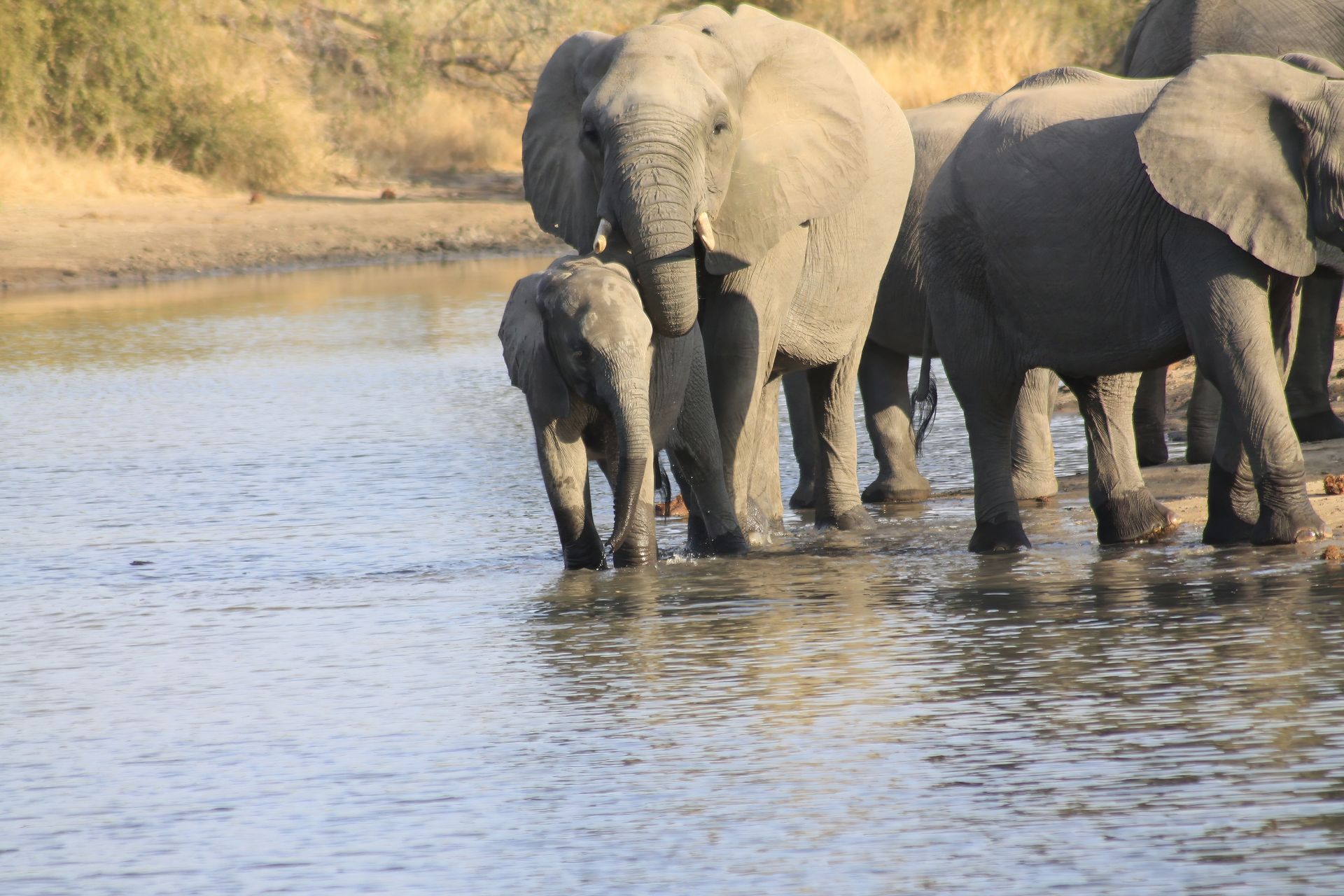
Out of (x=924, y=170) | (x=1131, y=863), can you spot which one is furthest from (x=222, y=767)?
(x=924, y=170)

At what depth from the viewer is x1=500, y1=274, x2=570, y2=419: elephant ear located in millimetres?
6309

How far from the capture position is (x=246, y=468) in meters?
9.39

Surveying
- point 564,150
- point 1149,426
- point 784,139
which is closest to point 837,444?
point 784,139

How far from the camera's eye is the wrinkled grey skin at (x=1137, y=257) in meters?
6.06

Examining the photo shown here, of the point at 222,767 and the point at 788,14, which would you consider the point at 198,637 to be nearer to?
the point at 222,767

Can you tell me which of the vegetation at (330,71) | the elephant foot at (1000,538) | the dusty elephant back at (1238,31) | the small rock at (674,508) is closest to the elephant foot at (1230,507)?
the elephant foot at (1000,538)

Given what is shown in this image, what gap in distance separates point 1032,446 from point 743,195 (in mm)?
1698

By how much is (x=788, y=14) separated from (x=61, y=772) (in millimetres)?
26028

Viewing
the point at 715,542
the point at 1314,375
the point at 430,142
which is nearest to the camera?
the point at 715,542

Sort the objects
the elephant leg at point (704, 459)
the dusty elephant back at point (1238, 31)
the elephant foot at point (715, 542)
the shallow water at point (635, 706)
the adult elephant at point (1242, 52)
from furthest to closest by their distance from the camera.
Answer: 1. the dusty elephant back at point (1238, 31)
2. the adult elephant at point (1242, 52)
3. the elephant foot at point (715, 542)
4. the elephant leg at point (704, 459)
5. the shallow water at point (635, 706)

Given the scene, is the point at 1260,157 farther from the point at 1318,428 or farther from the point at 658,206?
the point at 1318,428

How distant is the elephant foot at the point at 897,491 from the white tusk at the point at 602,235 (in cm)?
237

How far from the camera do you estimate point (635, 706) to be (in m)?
4.84

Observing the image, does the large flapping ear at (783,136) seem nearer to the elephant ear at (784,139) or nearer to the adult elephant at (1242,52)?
the elephant ear at (784,139)
